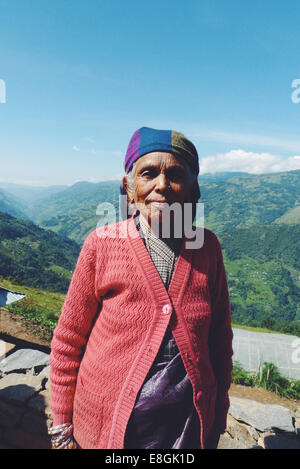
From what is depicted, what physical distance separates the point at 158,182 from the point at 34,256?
118627 mm

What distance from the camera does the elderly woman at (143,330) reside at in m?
1.49

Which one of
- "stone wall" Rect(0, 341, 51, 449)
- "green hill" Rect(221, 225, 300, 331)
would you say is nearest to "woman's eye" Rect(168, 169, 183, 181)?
"stone wall" Rect(0, 341, 51, 449)

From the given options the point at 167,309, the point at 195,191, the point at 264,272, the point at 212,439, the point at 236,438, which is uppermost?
the point at 195,191

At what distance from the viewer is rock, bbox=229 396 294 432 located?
4.16 meters

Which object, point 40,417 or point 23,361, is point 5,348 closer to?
point 23,361

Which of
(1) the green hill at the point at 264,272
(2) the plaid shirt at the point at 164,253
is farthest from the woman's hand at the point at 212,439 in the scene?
(1) the green hill at the point at 264,272

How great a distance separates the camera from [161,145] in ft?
5.08

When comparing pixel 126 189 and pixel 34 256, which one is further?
pixel 34 256

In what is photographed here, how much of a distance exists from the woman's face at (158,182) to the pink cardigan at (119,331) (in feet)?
0.61

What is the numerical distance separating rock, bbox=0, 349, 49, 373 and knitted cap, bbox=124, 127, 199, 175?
442 cm

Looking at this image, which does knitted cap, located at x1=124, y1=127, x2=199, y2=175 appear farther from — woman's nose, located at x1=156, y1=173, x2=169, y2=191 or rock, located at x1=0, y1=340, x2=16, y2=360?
rock, located at x1=0, y1=340, x2=16, y2=360

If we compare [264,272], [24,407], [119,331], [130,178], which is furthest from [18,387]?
[264,272]

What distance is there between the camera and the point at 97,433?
154cm
